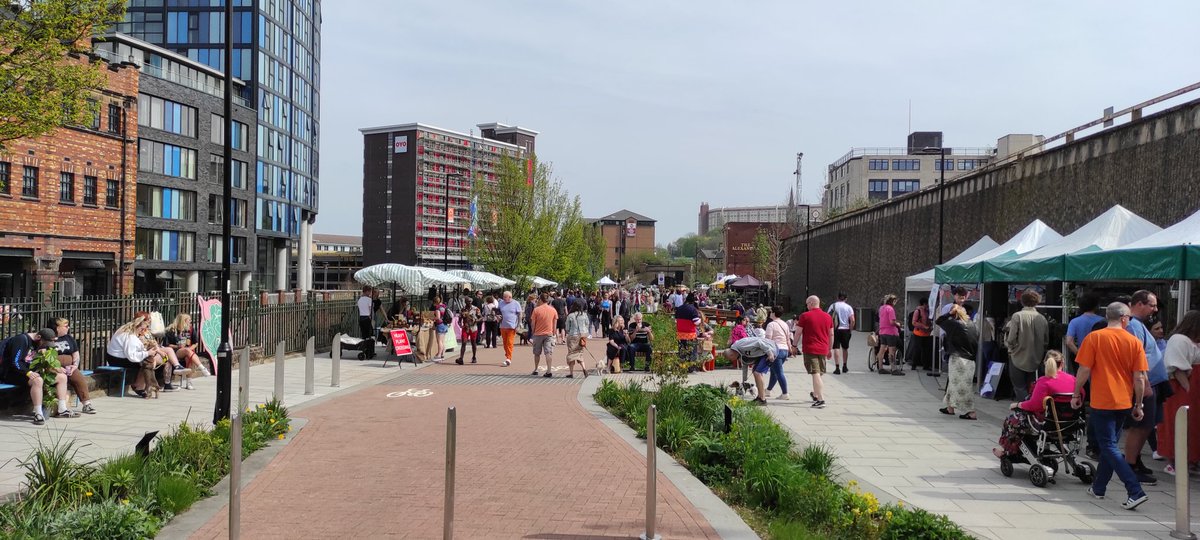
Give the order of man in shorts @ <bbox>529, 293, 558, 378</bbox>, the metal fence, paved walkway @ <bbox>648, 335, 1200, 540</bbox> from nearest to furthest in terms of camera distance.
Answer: paved walkway @ <bbox>648, 335, 1200, 540</bbox>
the metal fence
man in shorts @ <bbox>529, 293, 558, 378</bbox>

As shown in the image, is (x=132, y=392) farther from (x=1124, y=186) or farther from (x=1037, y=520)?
(x=1124, y=186)

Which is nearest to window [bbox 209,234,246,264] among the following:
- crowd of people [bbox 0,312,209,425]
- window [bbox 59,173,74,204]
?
window [bbox 59,173,74,204]

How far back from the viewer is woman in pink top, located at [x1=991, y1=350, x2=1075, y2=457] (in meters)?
8.19

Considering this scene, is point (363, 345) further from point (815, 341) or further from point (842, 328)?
point (815, 341)

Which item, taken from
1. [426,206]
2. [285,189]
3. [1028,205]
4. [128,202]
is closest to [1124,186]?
[1028,205]

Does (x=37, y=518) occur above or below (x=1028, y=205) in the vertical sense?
below

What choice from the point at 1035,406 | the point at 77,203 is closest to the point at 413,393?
the point at 1035,406

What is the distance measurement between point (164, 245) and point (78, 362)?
159 feet

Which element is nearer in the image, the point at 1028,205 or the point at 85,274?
the point at 1028,205

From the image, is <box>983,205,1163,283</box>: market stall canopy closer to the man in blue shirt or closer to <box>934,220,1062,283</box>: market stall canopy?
<box>934,220,1062,283</box>: market stall canopy

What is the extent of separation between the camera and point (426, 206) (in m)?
134

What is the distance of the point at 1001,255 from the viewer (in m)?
15.2

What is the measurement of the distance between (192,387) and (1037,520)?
42.6ft

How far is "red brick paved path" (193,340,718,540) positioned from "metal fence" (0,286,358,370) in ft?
12.3
